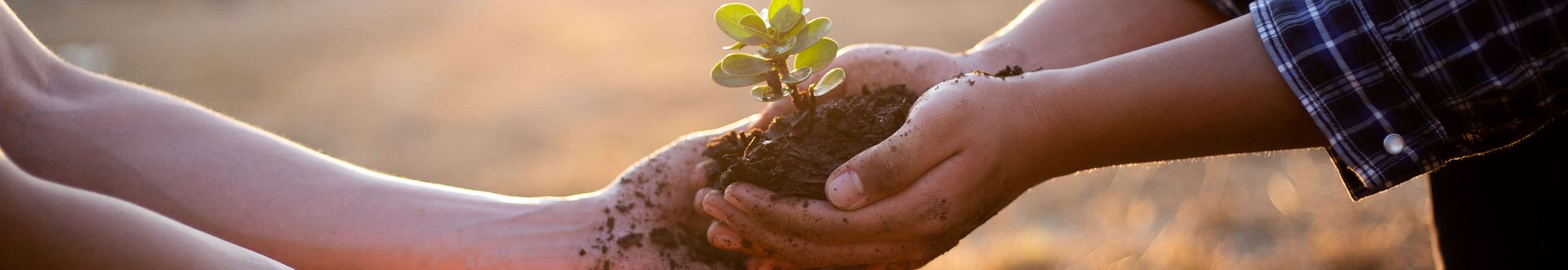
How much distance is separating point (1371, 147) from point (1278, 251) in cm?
208

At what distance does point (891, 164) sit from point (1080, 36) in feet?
2.71

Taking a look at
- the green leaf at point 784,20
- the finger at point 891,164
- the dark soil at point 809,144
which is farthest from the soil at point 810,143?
the green leaf at point 784,20

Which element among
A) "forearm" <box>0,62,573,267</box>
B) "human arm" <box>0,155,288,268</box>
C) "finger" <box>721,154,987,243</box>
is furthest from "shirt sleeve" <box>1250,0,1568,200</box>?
"forearm" <box>0,62,573,267</box>

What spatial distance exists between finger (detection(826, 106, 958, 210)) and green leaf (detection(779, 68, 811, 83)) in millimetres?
228

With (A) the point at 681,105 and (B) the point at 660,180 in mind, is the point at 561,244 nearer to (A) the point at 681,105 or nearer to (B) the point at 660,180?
(B) the point at 660,180

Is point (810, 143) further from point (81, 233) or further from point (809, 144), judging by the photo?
point (81, 233)

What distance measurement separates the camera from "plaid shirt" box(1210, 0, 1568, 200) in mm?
1328

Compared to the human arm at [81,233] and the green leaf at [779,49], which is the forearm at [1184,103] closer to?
the green leaf at [779,49]

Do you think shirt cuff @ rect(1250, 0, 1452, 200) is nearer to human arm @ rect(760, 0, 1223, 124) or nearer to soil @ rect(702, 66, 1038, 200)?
soil @ rect(702, 66, 1038, 200)

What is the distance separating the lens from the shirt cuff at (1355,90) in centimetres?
140

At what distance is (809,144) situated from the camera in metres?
1.73

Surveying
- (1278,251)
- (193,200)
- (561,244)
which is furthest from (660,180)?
(1278,251)

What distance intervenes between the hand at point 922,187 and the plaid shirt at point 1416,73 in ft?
1.34

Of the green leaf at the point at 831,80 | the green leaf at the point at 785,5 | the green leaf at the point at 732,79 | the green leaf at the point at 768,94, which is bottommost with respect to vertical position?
the green leaf at the point at 831,80
